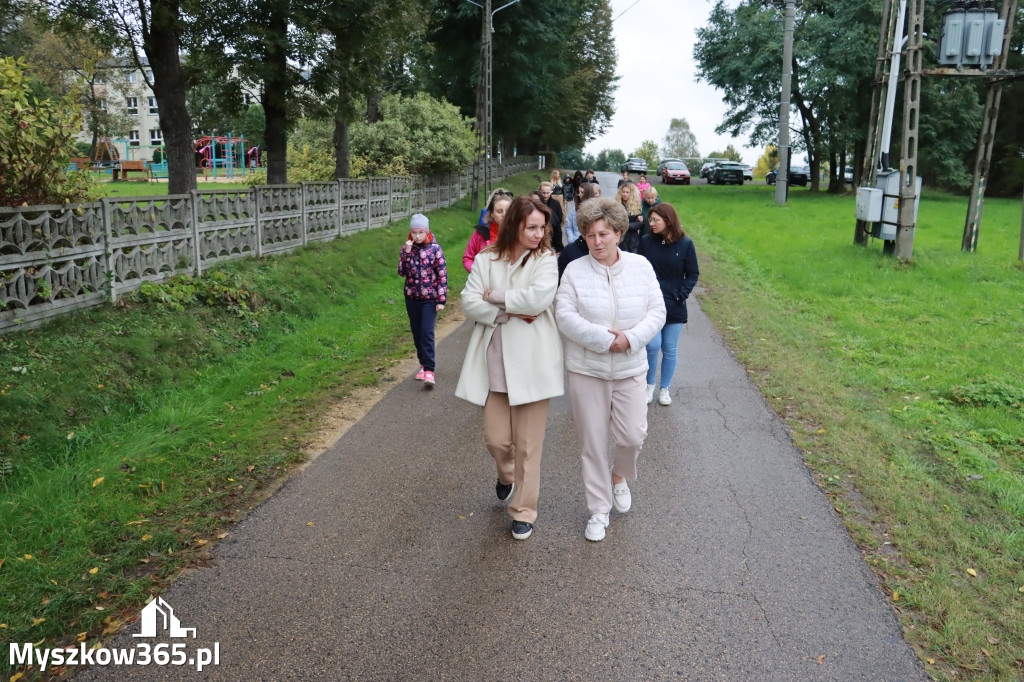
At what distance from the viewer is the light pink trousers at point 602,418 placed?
4863 millimetres

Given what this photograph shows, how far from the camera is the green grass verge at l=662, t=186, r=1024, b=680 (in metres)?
4.16

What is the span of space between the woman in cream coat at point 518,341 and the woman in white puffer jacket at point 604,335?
0.14 meters

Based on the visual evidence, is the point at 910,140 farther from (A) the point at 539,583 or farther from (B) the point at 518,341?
(A) the point at 539,583

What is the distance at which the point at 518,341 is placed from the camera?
480cm

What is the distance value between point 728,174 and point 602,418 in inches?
2063

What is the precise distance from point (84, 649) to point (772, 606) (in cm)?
319

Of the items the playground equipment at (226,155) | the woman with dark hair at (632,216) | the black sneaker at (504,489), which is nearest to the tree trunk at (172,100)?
the woman with dark hair at (632,216)

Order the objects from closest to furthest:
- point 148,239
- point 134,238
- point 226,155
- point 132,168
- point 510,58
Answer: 1. point 134,238
2. point 148,239
3. point 510,58
4. point 132,168
5. point 226,155

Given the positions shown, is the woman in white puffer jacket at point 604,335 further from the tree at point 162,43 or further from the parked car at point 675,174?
the parked car at point 675,174

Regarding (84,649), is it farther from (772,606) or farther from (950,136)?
(950,136)

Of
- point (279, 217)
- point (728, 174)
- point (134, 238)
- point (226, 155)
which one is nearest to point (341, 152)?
point (279, 217)

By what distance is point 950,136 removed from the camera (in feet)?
133

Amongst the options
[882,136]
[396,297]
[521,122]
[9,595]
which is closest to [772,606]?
[9,595]

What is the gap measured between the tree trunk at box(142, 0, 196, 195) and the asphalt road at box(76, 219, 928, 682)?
927cm
